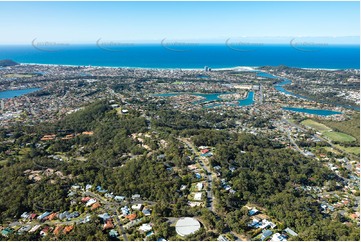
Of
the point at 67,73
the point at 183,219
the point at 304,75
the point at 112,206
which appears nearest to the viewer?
the point at 183,219

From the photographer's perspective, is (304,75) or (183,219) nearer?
(183,219)

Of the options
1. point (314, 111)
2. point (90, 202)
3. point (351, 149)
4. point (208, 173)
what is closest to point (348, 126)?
point (351, 149)

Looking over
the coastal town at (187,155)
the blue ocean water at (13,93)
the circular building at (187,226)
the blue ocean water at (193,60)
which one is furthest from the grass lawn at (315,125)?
the blue ocean water at (193,60)

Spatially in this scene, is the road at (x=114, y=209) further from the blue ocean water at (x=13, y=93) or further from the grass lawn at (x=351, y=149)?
the blue ocean water at (x=13, y=93)

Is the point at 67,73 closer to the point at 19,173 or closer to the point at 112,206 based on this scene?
the point at 19,173

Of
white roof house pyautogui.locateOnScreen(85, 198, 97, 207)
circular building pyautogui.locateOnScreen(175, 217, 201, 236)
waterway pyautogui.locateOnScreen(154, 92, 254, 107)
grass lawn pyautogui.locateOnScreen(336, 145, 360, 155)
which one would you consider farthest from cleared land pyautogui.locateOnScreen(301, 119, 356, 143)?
white roof house pyautogui.locateOnScreen(85, 198, 97, 207)

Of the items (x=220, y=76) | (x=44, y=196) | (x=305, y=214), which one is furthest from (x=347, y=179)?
(x=220, y=76)
